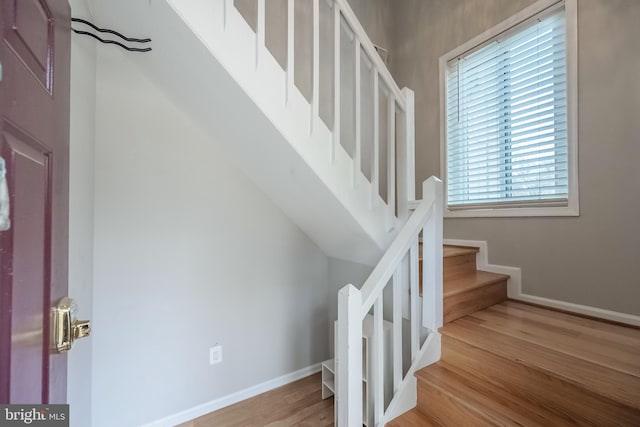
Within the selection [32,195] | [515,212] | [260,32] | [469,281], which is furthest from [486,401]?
[260,32]

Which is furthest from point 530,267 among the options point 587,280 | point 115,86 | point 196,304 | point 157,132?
point 115,86

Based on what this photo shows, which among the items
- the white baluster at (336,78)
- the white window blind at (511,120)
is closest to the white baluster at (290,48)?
the white baluster at (336,78)

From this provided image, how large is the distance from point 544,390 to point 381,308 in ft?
2.11

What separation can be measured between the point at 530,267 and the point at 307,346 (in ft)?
5.58

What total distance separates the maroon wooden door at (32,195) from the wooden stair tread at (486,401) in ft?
4.04

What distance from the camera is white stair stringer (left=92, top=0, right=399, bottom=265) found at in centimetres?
103

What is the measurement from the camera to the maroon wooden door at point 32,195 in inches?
15.0

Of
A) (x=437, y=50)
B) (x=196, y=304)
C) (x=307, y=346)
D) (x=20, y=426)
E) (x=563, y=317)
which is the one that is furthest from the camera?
(x=437, y=50)

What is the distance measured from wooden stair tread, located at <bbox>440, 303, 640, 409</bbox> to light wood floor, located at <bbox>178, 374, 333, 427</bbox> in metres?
0.97

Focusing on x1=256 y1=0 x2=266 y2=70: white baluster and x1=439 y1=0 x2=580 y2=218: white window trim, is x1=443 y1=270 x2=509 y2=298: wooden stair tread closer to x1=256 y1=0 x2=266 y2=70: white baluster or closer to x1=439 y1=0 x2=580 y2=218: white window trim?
x1=439 y1=0 x2=580 y2=218: white window trim

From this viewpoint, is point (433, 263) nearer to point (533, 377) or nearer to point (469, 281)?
point (533, 377)

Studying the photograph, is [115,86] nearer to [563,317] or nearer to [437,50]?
[437,50]

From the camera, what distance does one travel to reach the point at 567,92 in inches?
62.4

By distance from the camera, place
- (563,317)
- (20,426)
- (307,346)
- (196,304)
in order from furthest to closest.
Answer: (307,346)
(196,304)
(563,317)
(20,426)
